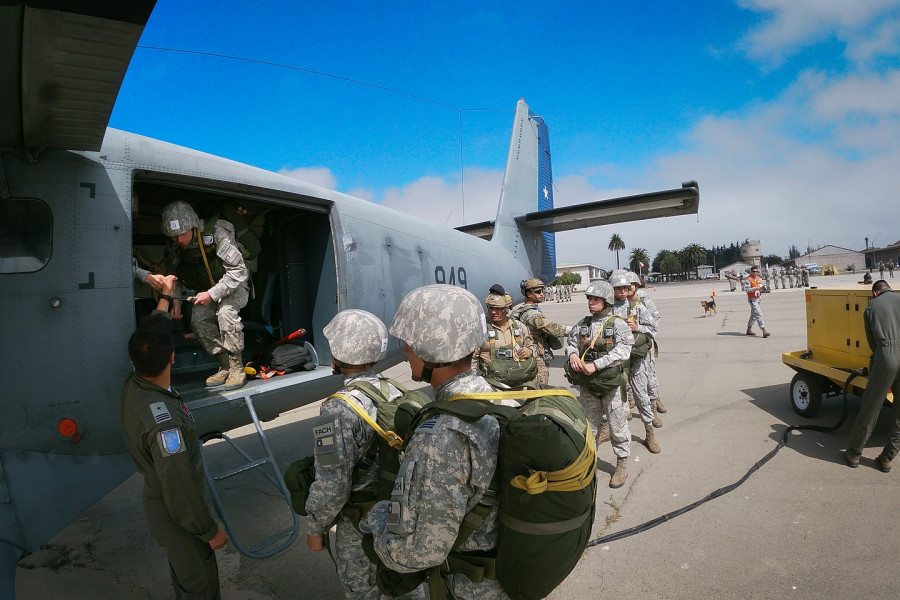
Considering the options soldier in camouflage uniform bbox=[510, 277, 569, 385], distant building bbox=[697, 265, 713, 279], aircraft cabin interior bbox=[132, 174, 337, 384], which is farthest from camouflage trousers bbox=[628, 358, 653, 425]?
distant building bbox=[697, 265, 713, 279]

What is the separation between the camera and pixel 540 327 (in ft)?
17.4

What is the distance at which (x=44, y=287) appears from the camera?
2.70 m

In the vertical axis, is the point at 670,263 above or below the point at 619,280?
above

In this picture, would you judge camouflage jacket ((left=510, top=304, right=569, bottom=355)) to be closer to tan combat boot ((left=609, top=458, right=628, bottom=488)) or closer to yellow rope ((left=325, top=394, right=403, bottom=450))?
tan combat boot ((left=609, top=458, right=628, bottom=488))

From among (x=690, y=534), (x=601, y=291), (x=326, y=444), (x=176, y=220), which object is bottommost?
(x=690, y=534)

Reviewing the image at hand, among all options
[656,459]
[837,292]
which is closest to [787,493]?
[656,459]

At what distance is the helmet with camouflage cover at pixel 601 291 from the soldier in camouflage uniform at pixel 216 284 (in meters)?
3.00

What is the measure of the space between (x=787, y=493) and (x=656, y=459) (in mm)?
1108

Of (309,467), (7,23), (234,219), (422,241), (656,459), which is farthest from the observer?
(422,241)

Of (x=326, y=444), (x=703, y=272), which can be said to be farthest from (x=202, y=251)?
(x=703, y=272)

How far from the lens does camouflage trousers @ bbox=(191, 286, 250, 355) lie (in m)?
3.58

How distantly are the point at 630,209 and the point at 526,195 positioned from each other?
2.91 meters

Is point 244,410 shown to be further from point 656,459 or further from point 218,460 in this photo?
point 656,459

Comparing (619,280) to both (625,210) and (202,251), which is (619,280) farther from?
(202,251)
